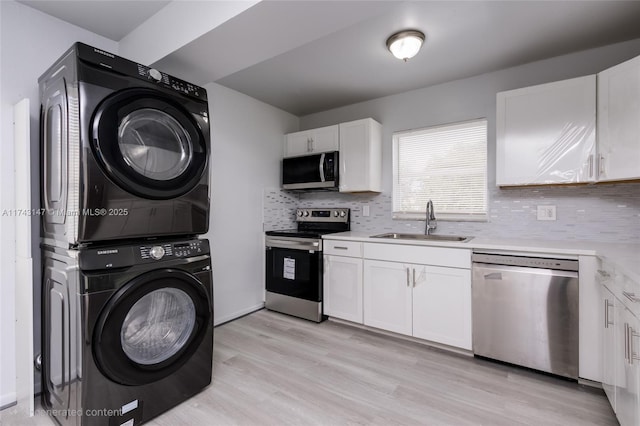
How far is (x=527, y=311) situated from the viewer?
6.91 ft

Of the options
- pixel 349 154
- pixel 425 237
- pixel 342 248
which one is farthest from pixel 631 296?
pixel 349 154

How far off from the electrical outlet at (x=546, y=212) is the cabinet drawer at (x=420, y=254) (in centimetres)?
75

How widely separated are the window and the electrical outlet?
1.36 feet

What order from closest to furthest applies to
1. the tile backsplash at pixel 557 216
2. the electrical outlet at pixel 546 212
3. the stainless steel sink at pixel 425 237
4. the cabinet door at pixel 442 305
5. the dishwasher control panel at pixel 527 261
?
the dishwasher control panel at pixel 527 261 < the tile backsplash at pixel 557 216 < the cabinet door at pixel 442 305 < the electrical outlet at pixel 546 212 < the stainless steel sink at pixel 425 237

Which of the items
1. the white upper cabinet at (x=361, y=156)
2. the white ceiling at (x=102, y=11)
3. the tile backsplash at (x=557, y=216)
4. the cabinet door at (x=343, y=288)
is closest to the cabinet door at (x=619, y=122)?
the tile backsplash at (x=557, y=216)

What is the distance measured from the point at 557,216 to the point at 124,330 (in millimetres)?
3065

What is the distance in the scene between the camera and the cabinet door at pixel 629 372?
4.14 ft

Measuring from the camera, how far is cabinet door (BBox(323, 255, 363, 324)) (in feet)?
9.52

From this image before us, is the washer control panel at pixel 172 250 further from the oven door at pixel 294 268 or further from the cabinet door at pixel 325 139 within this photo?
the cabinet door at pixel 325 139

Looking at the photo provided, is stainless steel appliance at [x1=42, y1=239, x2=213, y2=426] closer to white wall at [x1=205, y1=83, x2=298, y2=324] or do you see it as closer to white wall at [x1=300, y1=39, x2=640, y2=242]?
white wall at [x1=205, y1=83, x2=298, y2=324]

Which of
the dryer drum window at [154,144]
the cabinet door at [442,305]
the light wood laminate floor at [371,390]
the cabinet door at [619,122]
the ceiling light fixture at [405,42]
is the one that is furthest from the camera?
the cabinet door at [442,305]

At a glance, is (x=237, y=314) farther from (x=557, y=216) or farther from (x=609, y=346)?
(x=557, y=216)

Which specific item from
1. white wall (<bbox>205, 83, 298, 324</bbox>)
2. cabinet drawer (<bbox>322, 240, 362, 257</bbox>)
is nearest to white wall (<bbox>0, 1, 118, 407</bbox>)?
white wall (<bbox>205, 83, 298, 324</bbox>)

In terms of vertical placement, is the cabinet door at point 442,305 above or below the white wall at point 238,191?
below
